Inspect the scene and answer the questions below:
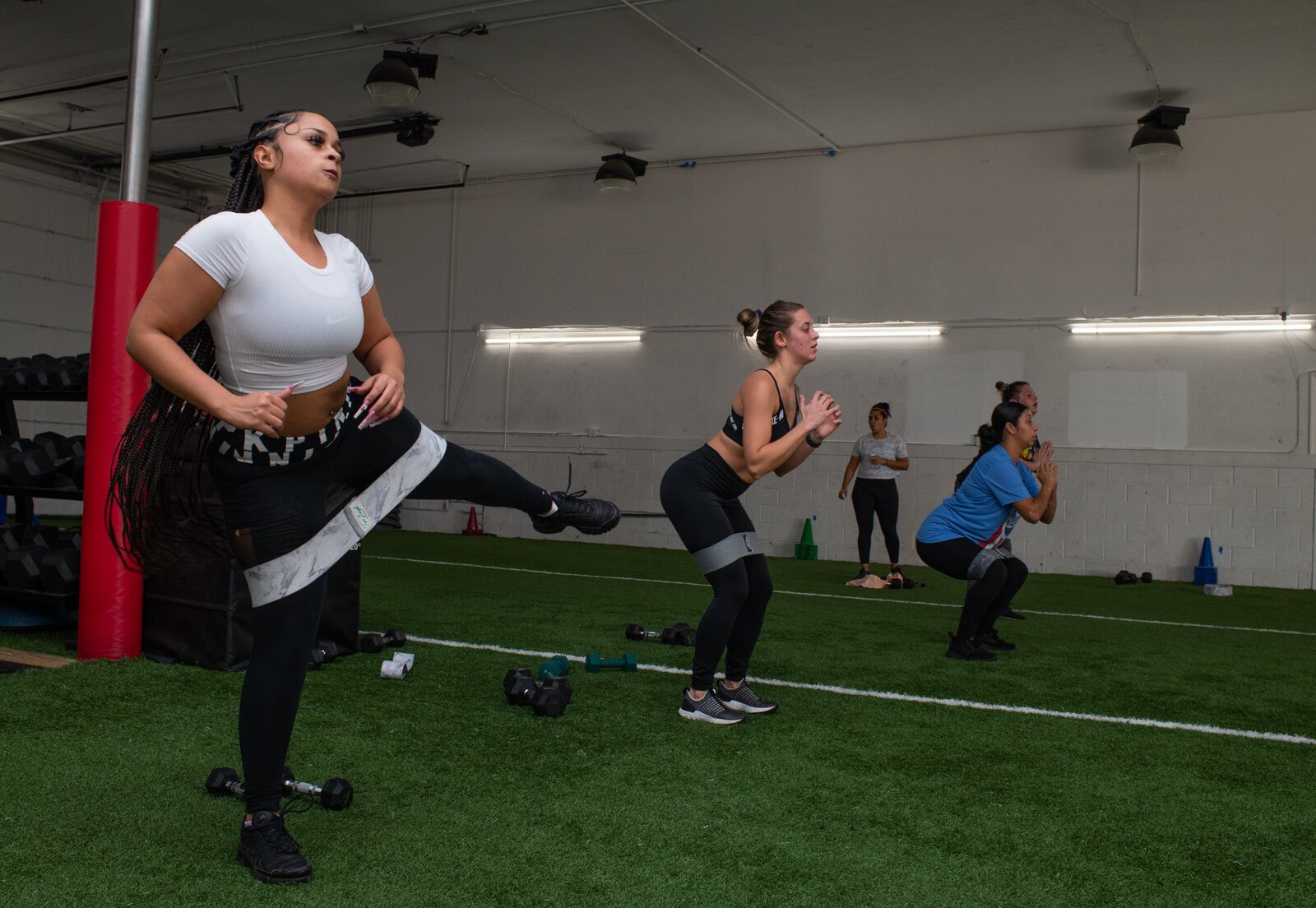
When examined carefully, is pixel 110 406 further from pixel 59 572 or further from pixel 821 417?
pixel 821 417

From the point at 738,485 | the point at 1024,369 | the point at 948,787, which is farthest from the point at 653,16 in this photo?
the point at 948,787

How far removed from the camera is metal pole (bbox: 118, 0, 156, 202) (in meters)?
4.20

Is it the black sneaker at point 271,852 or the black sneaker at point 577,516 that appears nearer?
the black sneaker at point 271,852

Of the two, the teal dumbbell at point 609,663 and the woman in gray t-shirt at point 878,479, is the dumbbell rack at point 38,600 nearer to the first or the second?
the teal dumbbell at point 609,663

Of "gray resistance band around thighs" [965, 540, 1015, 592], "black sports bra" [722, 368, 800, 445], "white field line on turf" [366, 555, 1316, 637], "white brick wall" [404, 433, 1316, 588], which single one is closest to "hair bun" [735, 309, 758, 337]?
"black sports bra" [722, 368, 800, 445]

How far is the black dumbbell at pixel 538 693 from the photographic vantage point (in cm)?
357

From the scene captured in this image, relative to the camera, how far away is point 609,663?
175 inches

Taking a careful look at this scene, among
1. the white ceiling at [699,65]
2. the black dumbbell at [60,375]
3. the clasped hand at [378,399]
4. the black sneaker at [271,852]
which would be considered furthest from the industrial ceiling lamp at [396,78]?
the black sneaker at [271,852]

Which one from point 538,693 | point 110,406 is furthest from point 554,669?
point 110,406

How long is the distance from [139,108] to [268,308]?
2.77 metres

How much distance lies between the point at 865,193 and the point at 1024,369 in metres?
2.80

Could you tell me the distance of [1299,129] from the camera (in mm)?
10445

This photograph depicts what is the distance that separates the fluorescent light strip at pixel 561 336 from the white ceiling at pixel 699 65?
236 centimetres

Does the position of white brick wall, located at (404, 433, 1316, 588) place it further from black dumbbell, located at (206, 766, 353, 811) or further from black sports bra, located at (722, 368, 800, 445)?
black dumbbell, located at (206, 766, 353, 811)
